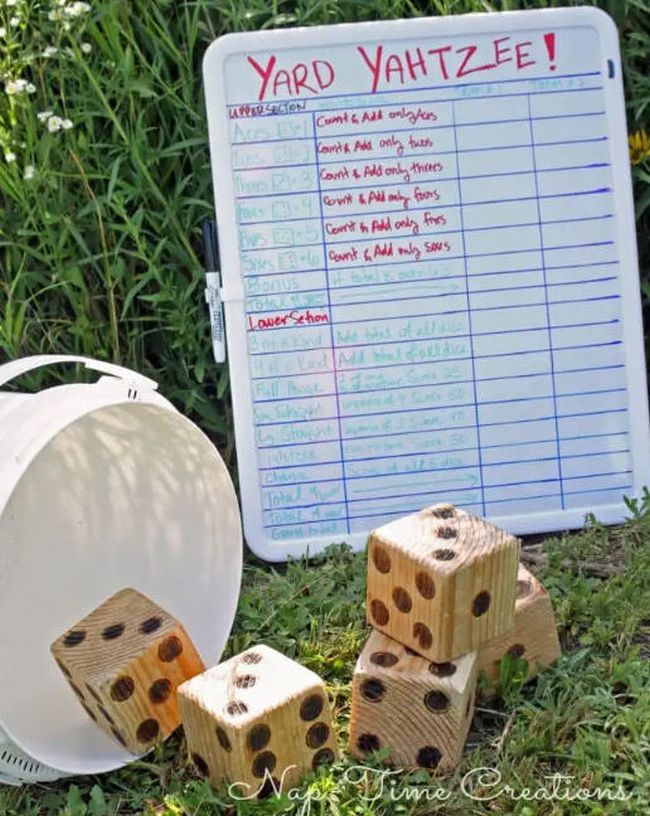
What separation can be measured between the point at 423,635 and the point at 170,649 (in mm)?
419

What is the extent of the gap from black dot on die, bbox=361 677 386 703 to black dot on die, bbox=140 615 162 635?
364mm

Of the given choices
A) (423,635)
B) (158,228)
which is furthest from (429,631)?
(158,228)

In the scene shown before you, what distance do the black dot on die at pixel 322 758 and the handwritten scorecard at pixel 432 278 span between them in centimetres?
72

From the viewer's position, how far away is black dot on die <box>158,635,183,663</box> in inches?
83.6

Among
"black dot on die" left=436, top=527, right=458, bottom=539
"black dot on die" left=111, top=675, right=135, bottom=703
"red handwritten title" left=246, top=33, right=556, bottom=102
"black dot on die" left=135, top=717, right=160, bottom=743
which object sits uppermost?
"red handwritten title" left=246, top=33, right=556, bottom=102

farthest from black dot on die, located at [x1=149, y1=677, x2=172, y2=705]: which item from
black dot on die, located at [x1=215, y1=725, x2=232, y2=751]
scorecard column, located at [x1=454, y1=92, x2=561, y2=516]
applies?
scorecard column, located at [x1=454, y1=92, x2=561, y2=516]

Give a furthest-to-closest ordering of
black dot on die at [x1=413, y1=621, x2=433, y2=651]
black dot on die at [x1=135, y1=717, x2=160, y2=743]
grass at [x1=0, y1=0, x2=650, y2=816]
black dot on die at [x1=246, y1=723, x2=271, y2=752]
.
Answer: grass at [x1=0, y1=0, x2=650, y2=816]
black dot on die at [x1=135, y1=717, x2=160, y2=743]
black dot on die at [x1=413, y1=621, x2=433, y2=651]
black dot on die at [x1=246, y1=723, x2=271, y2=752]

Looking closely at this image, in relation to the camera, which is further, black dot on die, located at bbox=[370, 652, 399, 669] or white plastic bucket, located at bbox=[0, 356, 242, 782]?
white plastic bucket, located at bbox=[0, 356, 242, 782]

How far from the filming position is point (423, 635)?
203 cm

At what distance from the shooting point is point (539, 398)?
2.77 meters

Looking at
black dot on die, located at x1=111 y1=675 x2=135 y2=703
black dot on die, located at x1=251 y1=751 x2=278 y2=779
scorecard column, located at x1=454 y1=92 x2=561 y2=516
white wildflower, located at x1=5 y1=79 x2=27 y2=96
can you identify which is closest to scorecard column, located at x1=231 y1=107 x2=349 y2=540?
scorecard column, located at x1=454 y1=92 x2=561 y2=516

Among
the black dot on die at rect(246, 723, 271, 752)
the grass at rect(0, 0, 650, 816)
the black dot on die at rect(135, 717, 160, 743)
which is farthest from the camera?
the grass at rect(0, 0, 650, 816)

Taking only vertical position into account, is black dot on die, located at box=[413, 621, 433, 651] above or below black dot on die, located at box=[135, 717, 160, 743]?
above

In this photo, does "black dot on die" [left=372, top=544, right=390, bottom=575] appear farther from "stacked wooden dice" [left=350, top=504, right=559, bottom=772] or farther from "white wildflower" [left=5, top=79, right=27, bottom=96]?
"white wildflower" [left=5, top=79, right=27, bottom=96]
